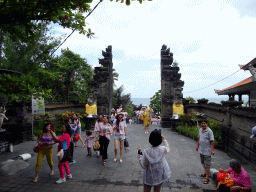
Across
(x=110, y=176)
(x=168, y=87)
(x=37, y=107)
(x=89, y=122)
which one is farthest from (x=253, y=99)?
(x=37, y=107)

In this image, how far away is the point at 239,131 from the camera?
8.41 metres

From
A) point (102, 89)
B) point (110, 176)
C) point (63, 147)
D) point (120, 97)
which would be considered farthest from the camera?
point (120, 97)

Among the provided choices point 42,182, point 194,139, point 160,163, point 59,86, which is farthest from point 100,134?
point 59,86

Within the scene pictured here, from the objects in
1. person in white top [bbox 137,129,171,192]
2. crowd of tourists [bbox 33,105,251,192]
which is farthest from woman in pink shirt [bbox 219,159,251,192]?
person in white top [bbox 137,129,171,192]

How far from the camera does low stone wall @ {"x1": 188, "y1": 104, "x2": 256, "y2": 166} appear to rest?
7.20 m

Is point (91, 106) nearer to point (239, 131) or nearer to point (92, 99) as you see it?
point (92, 99)

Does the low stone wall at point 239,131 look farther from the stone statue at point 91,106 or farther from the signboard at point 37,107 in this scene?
the stone statue at point 91,106

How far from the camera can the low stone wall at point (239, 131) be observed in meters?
7.20

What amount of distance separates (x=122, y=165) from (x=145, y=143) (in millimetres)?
4144

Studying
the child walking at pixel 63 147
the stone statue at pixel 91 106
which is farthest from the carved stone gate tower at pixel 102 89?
the child walking at pixel 63 147

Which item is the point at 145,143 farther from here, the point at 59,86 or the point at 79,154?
the point at 59,86

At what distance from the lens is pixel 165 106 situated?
19.4m

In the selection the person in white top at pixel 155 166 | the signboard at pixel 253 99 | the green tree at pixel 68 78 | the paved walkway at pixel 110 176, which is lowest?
the paved walkway at pixel 110 176

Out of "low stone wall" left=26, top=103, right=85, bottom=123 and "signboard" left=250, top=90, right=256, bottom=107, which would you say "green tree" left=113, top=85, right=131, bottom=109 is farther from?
"signboard" left=250, top=90, right=256, bottom=107
